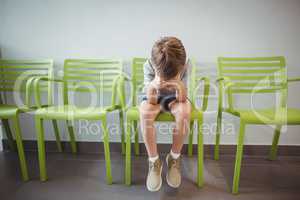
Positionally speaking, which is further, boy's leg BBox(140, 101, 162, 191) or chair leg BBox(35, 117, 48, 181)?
chair leg BBox(35, 117, 48, 181)

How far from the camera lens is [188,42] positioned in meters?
1.56

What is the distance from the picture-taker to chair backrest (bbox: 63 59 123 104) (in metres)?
1.46

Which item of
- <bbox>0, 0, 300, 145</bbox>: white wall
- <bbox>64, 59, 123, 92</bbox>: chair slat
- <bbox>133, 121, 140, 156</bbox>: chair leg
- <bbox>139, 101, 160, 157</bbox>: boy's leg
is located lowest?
<bbox>133, 121, 140, 156</bbox>: chair leg

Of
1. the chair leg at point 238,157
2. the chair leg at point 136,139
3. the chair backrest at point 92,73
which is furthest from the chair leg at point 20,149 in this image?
the chair leg at point 238,157

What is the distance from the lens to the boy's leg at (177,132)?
40.5 inches

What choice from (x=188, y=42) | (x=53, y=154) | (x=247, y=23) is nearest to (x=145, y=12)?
(x=188, y=42)

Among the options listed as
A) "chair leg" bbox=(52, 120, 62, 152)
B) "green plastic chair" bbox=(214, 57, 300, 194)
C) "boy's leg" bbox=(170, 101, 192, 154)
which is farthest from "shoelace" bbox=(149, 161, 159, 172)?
"chair leg" bbox=(52, 120, 62, 152)

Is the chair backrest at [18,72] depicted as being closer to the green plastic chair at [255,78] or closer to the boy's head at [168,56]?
the boy's head at [168,56]

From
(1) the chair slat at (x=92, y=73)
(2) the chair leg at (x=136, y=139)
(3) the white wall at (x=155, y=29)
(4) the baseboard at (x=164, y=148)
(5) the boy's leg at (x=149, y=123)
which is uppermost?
(3) the white wall at (x=155, y=29)

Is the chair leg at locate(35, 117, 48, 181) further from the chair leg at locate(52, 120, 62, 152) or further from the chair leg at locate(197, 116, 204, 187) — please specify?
the chair leg at locate(197, 116, 204, 187)

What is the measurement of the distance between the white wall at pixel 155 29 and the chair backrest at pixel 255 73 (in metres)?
0.15

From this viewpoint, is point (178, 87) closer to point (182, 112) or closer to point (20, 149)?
point (182, 112)

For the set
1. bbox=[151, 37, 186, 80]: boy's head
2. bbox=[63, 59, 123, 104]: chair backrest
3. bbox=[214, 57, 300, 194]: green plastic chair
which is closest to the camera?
bbox=[151, 37, 186, 80]: boy's head

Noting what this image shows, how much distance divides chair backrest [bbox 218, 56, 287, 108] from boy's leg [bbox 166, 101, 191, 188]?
0.54 m
